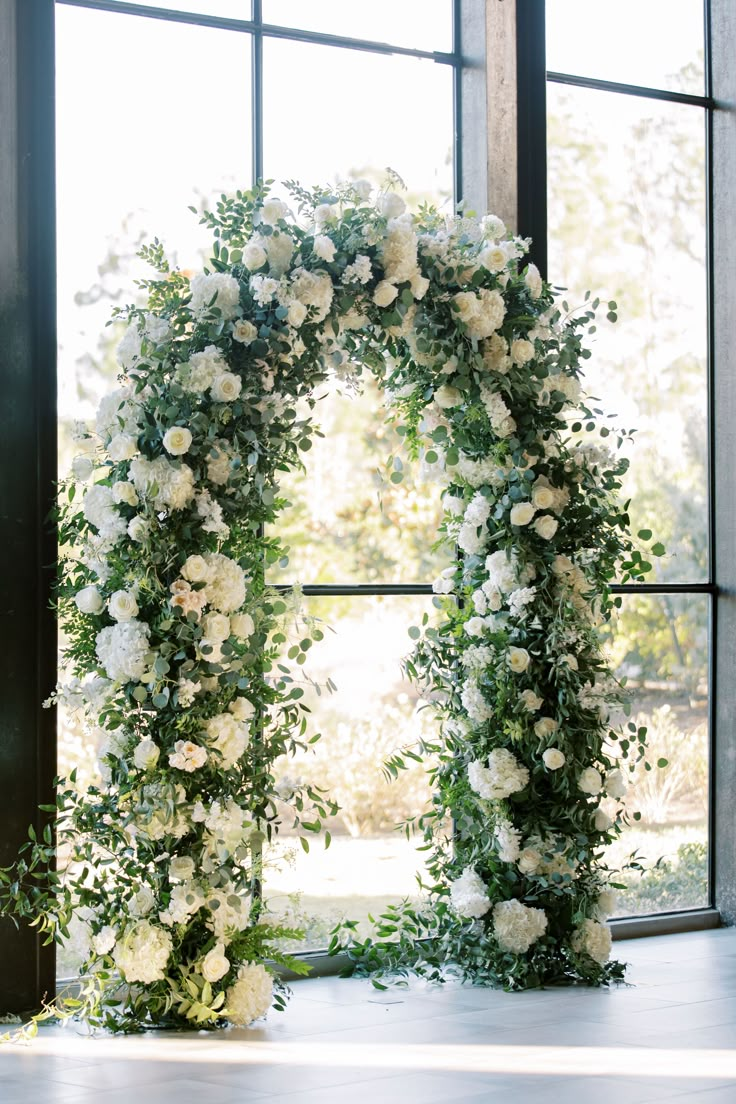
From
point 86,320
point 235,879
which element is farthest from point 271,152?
point 235,879

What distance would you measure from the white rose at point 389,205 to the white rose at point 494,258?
30 centimetres

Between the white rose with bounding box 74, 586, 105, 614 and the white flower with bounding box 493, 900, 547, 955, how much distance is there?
153 cm

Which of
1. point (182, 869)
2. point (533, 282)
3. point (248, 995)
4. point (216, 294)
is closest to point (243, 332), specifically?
point (216, 294)

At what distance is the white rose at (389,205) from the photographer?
430 cm

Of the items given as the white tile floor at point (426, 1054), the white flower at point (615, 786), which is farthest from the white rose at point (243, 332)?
the white tile floor at point (426, 1054)

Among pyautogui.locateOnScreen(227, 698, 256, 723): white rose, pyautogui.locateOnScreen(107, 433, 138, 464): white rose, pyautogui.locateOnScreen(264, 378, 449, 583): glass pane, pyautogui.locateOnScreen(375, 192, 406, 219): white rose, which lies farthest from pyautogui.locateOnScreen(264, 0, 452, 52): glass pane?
pyautogui.locateOnScreen(227, 698, 256, 723): white rose

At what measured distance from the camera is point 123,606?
3.91 metres

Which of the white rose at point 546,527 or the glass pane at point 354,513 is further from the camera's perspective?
the glass pane at point 354,513

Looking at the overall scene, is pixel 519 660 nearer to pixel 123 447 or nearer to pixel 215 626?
pixel 215 626

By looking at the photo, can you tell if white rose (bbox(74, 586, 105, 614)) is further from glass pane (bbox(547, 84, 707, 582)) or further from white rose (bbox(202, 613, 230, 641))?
glass pane (bbox(547, 84, 707, 582))

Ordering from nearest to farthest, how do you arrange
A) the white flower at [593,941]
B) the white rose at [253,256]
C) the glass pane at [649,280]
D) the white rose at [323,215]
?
1. the white rose at [253,256]
2. the white rose at [323,215]
3. the white flower at [593,941]
4. the glass pane at [649,280]

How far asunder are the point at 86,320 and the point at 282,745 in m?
1.44

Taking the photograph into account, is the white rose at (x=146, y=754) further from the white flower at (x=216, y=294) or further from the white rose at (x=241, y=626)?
the white flower at (x=216, y=294)

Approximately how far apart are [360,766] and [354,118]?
2.28 meters
